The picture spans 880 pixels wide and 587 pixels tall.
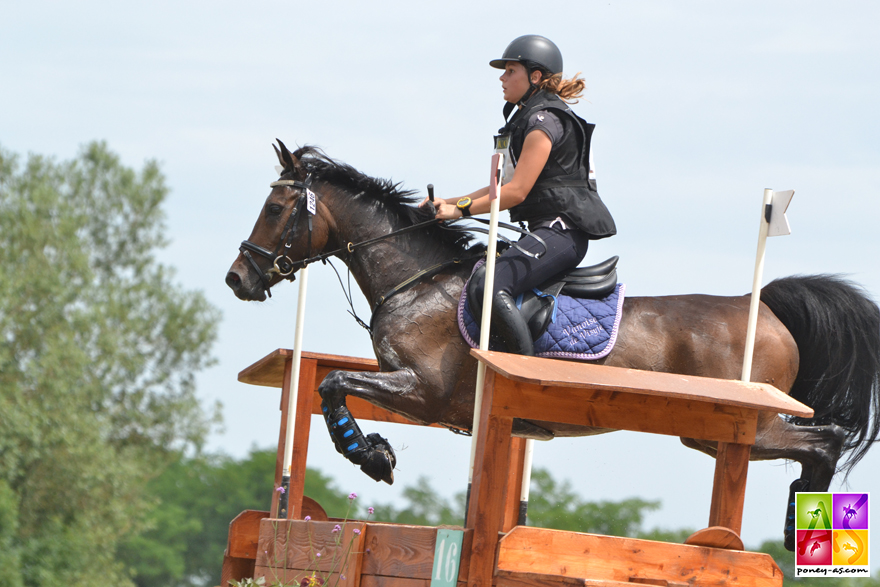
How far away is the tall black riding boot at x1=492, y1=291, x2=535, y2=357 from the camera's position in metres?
5.04

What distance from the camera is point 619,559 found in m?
3.93

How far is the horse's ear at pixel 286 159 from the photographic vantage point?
228 inches

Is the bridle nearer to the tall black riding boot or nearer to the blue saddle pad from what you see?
the blue saddle pad

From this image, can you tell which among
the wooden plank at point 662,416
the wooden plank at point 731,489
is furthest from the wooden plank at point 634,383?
the wooden plank at point 731,489

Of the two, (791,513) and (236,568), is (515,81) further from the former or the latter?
(236,568)

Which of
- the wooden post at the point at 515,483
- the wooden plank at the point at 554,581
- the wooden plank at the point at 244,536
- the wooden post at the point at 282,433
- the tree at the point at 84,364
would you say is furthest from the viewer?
the tree at the point at 84,364

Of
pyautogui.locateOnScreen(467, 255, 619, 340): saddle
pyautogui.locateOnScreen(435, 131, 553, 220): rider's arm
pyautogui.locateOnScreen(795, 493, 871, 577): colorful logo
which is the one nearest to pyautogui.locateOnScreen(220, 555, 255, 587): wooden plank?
pyautogui.locateOnScreen(467, 255, 619, 340): saddle

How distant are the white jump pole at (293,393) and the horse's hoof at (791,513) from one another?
2.76 metres

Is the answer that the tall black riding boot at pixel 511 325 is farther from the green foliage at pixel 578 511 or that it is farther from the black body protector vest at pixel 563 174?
the green foliage at pixel 578 511

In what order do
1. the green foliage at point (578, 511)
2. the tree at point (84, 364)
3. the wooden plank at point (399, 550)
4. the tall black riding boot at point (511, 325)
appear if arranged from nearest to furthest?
the wooden plank at point (399, 550)
the tall black riding boot at point (511, 325)
the tree at point (84, 364)
the green foliage at point (578, 511)

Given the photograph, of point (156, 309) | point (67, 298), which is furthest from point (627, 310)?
point (156, 309)

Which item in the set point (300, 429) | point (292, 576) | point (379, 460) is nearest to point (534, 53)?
point (379, 460)

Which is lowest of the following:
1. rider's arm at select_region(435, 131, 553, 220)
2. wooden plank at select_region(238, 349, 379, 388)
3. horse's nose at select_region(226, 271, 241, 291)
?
wooden plank at select_region(238, 349, 379, 388)

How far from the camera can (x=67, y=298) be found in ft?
92.4
